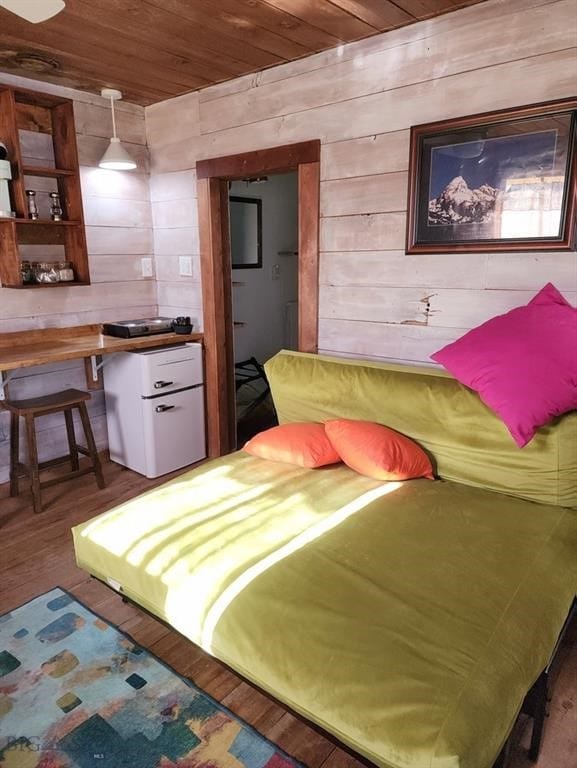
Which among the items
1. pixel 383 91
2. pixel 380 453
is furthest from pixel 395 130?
pixel 380 453

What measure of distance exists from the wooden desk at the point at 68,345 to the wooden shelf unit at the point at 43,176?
32cm

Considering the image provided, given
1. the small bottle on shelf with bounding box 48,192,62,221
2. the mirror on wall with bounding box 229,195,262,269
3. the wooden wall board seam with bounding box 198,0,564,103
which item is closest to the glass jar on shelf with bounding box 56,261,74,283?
the small bottle on shelf with bounding box 48,192,62,221

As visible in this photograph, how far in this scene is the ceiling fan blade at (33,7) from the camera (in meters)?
1.47

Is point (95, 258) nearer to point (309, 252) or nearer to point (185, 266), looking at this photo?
point (185, 266)

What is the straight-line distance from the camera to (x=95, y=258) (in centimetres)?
339

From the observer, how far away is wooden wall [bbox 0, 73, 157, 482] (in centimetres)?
309

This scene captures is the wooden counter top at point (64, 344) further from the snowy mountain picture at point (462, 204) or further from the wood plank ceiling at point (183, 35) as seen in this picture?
the snowy mountain picture at point (462, 204)

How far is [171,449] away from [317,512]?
1.63 m

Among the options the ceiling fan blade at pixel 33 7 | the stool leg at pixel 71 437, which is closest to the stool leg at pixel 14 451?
the stool leg at pixel 71 437

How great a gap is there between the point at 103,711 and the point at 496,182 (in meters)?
2.32

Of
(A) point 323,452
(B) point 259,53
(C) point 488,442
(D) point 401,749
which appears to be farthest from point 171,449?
(D) point 401,749

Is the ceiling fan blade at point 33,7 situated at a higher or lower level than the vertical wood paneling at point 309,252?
higher

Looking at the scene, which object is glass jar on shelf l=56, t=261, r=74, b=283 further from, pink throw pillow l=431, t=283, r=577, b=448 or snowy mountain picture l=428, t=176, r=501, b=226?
pink throw pillow l=431, t=283, r=577, b=448

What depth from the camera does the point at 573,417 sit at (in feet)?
6.07
